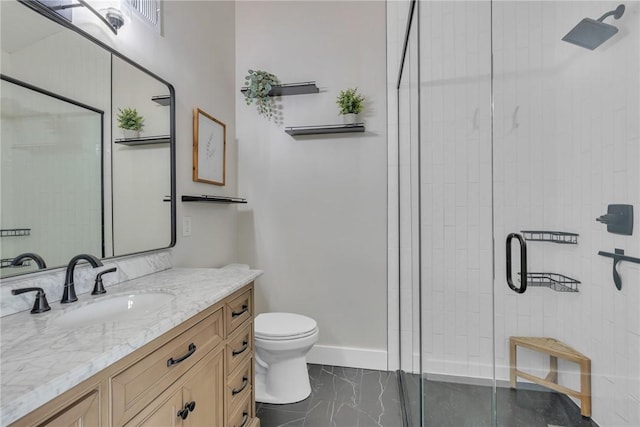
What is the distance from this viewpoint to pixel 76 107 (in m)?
1.18

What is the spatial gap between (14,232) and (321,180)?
5.75 ft

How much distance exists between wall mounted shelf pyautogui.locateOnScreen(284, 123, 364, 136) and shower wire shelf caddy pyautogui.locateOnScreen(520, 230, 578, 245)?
1415mm

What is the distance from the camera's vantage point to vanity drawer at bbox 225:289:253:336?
4.29 feet

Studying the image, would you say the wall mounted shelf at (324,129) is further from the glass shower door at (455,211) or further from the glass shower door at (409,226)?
the glass shower door at (455,211)

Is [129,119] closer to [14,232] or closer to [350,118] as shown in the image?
[14,232]

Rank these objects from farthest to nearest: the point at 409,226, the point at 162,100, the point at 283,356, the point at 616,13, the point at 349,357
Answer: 1. the point at 349,357
2. the point at 409,226
3. the point at 283,356
4. the point at 162,100
5. the point at 616,13

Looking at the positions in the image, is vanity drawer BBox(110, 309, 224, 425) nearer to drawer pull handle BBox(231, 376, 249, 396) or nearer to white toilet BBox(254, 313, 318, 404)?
drawer pull handle BBox(231, 376, 249, 396)

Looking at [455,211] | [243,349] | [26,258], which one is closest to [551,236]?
[455,211]

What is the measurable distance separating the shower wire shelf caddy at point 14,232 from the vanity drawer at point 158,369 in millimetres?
624

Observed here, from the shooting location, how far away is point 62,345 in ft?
2.31

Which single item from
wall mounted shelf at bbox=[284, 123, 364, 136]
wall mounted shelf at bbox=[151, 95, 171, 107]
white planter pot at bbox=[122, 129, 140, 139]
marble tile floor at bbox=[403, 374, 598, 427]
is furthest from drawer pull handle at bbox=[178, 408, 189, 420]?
wall mounted shelf at bbox=[284, 123, 364, 136]

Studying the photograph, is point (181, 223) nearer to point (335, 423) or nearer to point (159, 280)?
point (159, 280)

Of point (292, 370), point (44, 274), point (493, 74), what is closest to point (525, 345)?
point (493, 74)

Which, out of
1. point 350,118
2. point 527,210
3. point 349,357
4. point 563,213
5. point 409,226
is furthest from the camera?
point 349,357
